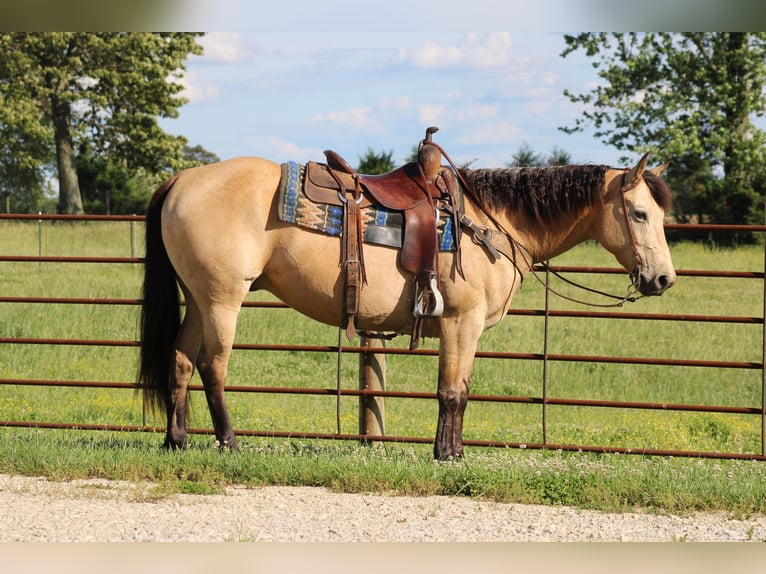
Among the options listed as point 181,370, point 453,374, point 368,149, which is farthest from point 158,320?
point 368,149

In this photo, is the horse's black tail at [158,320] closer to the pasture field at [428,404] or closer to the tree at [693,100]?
the pasture field at [428,404]

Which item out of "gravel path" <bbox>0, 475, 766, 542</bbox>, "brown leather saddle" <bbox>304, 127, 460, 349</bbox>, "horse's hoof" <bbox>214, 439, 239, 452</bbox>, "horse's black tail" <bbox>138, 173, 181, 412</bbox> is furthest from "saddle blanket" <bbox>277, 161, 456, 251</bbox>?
"gravel path" <bbox>0, 475, 766, 542</bbox>

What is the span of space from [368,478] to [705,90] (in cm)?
2284

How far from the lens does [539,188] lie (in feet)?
20.5

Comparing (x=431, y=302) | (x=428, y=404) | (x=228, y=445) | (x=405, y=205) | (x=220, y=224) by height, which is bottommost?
(x=428, y=404)

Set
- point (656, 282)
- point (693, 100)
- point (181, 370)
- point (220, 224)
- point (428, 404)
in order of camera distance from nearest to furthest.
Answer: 1. point (220, 224)
2. point (656, 282)
3. point (181, 370)
4. point (428, 404)
5. point (693, 100)

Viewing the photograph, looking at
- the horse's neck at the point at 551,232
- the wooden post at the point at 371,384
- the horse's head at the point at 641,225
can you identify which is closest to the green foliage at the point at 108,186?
the wooden post at the point at 371,384

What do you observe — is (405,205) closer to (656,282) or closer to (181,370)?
(656,282)

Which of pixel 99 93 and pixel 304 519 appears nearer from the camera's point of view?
pixel 304 519

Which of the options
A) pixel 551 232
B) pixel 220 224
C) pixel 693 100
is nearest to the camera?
pixel 220 224

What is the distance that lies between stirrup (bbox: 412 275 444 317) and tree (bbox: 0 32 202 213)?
23.7 m

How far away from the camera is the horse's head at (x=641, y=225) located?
19.9 feet

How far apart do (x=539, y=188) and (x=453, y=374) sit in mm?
1375

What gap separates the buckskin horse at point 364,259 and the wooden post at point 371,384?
101cm
